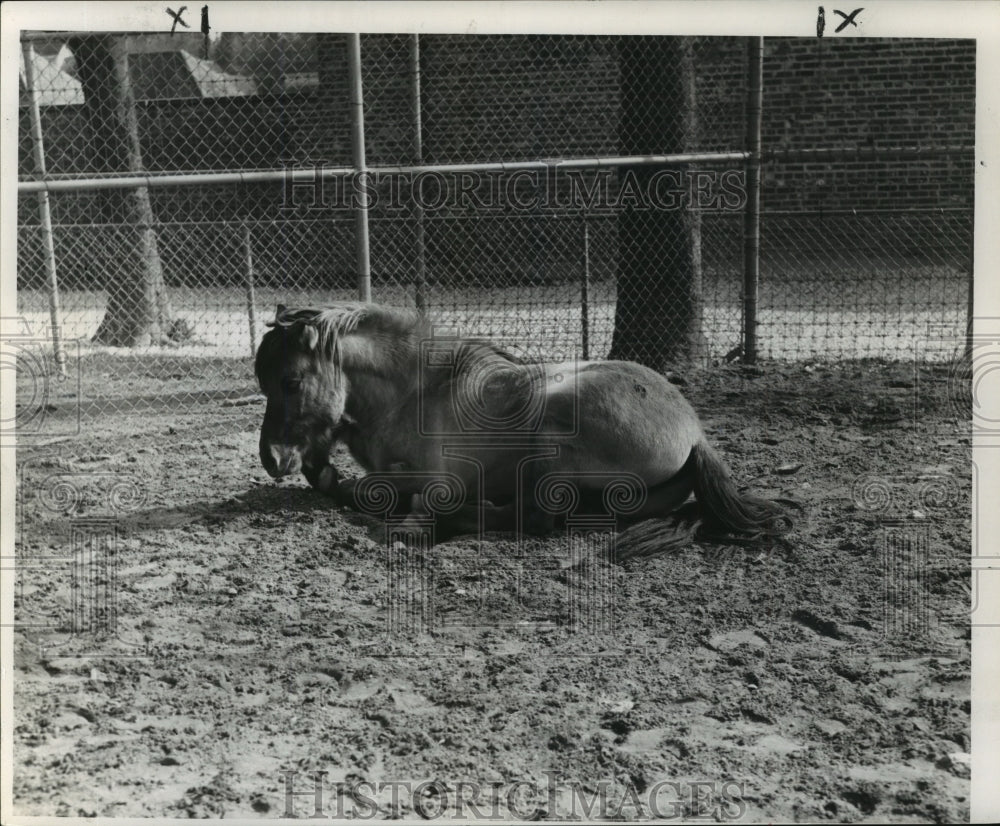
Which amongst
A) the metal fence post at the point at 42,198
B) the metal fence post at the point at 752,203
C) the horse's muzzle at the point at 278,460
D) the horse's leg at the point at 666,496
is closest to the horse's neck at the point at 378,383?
the horse's muzzle at the point at 278,460

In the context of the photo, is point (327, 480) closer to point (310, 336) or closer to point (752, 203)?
point (310, 336)

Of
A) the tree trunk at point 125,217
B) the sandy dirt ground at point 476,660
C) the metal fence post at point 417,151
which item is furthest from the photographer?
the tree trunk at point 125,217

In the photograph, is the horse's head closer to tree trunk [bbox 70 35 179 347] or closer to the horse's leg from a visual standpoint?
the horse's leg

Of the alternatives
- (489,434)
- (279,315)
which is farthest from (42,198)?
(489,434)

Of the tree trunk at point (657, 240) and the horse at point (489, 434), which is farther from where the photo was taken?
the tree trunk at point (657, 240)

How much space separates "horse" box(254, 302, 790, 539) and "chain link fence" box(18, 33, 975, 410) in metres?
Result: 1.34

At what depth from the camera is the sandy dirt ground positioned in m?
2.95

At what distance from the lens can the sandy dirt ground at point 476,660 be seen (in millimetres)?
2947

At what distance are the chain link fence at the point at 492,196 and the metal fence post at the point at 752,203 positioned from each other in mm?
130

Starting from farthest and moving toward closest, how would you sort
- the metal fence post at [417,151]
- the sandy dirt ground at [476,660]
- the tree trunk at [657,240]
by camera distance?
1. the tree trunk at [657,240]
2. the metal fence post at [417,151]
3. the sandy dirt ground at [476,660]

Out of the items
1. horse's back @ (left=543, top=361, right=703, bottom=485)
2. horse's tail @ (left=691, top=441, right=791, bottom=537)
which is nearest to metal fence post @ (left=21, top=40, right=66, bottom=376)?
horse's back @ (left=543, top=361, right=703, bottom=485)

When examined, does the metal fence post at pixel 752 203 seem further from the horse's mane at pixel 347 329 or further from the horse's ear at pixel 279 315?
the horse's ear at pixel 279 315

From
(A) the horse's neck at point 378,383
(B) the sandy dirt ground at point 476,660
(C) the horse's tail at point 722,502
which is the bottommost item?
(B) the sandy dirt ground at point 476,660

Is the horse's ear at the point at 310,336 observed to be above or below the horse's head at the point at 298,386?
above
